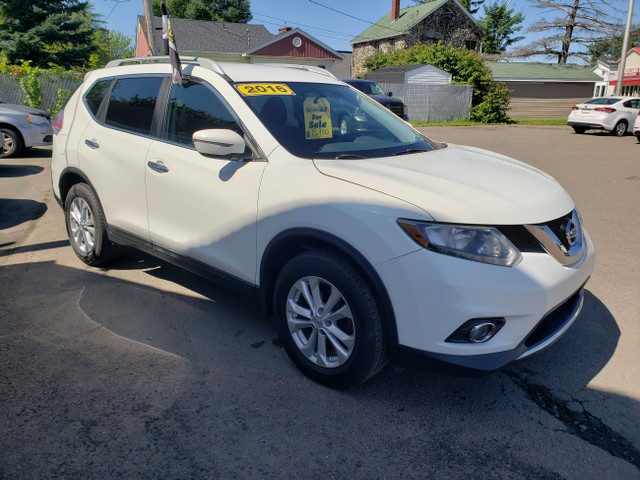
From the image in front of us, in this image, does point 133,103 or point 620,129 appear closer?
point 133,103

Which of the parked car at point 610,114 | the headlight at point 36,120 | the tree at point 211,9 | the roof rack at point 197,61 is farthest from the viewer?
the tree at point 211,9

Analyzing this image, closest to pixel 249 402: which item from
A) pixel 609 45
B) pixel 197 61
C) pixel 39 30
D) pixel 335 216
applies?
pixel 335 216

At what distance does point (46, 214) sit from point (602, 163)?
11820 millimetres

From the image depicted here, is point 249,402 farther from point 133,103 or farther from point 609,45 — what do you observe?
point 609,45

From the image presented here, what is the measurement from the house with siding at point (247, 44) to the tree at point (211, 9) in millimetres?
17883

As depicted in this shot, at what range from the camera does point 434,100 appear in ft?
85.4

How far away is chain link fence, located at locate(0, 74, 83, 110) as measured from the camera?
56.2 ft

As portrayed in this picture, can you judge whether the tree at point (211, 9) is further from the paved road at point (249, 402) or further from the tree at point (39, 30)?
the paved road at point (249, 402)

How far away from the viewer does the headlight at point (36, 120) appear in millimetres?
10773

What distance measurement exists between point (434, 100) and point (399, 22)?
20095 mm

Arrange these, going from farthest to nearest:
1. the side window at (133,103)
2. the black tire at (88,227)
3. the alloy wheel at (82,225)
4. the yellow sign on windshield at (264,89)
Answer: the alloy wheel at (82,225) < the black tire at (88,227) < the side window at (133,103) < the yellow sign on windshield at (264,89)

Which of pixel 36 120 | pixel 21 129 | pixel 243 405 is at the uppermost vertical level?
pixel 36 120

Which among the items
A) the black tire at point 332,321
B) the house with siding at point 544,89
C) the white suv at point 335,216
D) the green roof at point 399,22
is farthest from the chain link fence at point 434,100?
the black tire at point 332,321

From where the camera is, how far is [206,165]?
3.29 metres
